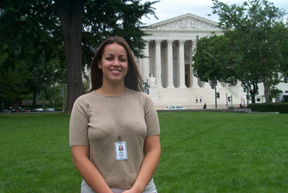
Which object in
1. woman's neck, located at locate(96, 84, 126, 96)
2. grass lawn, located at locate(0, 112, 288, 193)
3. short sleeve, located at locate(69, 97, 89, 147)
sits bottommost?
grass lawn, located at locate(0, 112, 288, 193)

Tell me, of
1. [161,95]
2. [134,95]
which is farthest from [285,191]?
[161,95]

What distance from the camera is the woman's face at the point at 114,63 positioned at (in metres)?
3.39

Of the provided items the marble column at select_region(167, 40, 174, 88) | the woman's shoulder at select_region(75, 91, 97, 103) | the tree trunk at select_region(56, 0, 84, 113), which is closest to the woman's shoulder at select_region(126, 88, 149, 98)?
the woman's shoulder at select_region(75, 91, 97, 103)

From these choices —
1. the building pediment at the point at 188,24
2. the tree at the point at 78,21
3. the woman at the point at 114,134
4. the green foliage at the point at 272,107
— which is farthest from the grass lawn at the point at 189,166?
the building pediment at the point at 188,24

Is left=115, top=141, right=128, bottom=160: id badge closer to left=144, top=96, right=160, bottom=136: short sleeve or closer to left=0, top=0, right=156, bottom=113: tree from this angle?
left=144, top=96, right=160, bottom=136: short sleeve

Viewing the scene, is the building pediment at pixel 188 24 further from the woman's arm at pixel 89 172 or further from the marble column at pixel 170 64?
the woman's arm at pixel 89 172

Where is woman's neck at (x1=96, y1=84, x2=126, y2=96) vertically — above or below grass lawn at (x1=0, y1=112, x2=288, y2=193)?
above

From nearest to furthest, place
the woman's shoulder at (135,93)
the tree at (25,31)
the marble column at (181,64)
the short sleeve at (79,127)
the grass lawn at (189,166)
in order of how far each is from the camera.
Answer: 1. the short sleeve at (79,127)
2. the woman's shoulder at (135,93)
3. the grass lawn at (189,166)
4. the tree at (25,31)
5. the marble column at (181,64)

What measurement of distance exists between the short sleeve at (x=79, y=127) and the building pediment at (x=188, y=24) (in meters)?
79.9

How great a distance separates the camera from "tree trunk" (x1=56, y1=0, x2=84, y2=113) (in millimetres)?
27125

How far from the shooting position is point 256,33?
82.7ft

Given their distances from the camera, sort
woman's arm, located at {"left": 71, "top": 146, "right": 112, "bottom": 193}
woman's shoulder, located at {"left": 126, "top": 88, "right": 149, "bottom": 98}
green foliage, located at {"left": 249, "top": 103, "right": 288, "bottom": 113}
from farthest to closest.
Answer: green foliage, located at {"left": 249, "top": 103, "right": 288, "bottom": 113} < woman's shoulder, located at {"left": 126, "top": 88, "right": 149, "bottom": 98} < woman's arm, located at {"left": 71, "top": 146, "right": 112, "bottom": 193}

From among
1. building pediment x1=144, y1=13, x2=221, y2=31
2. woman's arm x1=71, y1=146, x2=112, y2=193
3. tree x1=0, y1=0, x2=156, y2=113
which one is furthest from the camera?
building pediment x1=144, y1=13, x2=221, y2=31

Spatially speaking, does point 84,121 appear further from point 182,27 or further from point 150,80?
point 182,27
